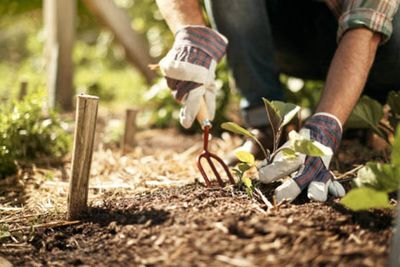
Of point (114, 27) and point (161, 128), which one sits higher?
point (114, 27)

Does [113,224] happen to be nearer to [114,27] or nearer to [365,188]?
[365,188]

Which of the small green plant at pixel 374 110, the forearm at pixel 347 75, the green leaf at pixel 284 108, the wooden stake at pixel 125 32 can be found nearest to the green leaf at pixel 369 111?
the small green plant at pixel 374 110

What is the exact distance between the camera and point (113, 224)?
128 centimetres

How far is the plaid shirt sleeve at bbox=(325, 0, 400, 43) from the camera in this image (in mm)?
1608

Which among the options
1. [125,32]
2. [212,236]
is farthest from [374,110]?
[125,32]

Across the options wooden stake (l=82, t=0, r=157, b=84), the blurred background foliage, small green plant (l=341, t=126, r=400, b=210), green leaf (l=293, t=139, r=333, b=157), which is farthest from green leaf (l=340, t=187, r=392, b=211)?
wooden stake (l=82, t=0, r=157, b=84)

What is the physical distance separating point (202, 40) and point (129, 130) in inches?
35.0

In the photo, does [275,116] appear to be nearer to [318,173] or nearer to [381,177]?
[318,173]

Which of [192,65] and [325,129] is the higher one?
[192,65]

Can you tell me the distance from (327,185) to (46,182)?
101 cm

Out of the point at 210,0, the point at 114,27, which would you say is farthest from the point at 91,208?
the point at 114,27

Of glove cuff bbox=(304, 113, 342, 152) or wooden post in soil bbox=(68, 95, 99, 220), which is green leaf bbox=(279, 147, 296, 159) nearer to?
glove cuff bbox=(304, 113, 342, 152)

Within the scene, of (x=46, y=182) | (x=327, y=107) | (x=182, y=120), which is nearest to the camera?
(x=327, y=107)

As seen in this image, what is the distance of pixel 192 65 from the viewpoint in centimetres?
158
